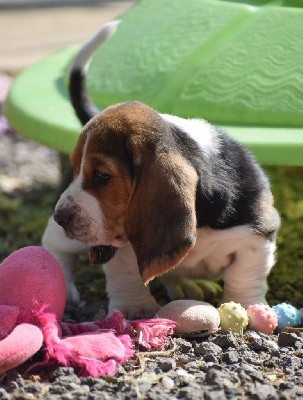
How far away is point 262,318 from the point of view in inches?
151

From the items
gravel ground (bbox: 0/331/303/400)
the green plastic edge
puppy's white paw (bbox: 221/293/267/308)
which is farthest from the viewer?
the green plastic edge

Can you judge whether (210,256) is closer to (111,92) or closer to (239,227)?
(239,227)

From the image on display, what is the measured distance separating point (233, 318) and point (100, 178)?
819mm

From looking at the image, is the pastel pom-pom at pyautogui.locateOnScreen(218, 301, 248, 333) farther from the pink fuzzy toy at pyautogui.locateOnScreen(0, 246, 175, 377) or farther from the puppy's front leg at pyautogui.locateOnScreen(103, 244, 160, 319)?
the puppy's front leg at pyautogui.locateOnScreen(103, 244, 160, 319)

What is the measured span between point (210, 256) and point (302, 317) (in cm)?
50

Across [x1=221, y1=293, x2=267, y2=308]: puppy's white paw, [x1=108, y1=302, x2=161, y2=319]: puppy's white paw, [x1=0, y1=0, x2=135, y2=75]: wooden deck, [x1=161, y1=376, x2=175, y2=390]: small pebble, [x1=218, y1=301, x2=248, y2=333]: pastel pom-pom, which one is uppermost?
[x1=161, y1=376, x2=175, y2=390]: small pebble

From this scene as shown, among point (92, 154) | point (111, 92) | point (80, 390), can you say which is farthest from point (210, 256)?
point (111, 92)

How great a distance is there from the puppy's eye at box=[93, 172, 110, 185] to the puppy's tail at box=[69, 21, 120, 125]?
3.09ft

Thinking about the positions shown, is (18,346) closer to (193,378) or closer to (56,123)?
(193,378)

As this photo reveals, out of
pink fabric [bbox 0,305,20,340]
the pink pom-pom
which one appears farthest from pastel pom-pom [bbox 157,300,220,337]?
pink fabric [bbox 0,305,20,340]

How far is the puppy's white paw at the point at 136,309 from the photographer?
159 inches

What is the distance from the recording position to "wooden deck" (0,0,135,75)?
9133 millimetres

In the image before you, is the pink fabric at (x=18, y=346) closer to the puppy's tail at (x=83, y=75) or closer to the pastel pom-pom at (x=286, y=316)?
the pastel pom-pom at (x=286, y=316)

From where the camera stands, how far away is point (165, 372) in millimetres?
3359
